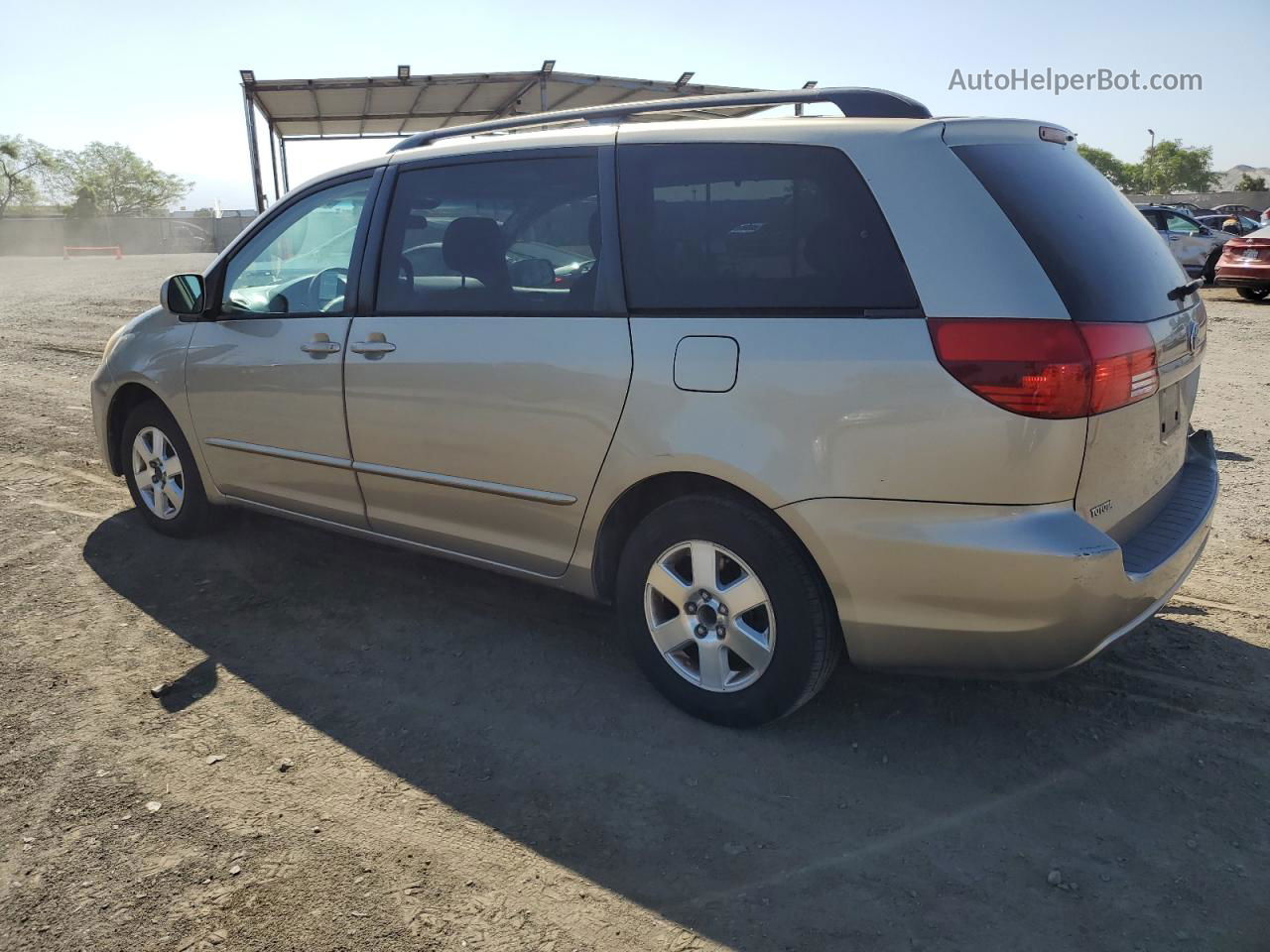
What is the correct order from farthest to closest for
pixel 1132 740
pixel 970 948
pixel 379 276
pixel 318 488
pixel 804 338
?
pixel 318 488 < pixel 379 276 < pixel 1132 740 < pixel 804 338 < pixel 970 948

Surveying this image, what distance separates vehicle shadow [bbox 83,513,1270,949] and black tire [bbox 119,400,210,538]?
2.27 feet

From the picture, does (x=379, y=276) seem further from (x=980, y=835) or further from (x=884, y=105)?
(x=980, y=835)

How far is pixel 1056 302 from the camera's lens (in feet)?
8.85

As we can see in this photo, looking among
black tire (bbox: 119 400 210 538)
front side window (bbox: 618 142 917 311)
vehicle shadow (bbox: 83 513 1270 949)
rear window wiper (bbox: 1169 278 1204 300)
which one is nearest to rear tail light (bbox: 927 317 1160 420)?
front side window (bbox: 618 142 917 311)

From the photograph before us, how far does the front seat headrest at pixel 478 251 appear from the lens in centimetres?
372

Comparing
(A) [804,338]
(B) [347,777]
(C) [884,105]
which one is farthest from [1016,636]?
(B) [347,777]

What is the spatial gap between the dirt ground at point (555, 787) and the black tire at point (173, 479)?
20.2 inches

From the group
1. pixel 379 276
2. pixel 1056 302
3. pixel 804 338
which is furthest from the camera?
pixel 379 276

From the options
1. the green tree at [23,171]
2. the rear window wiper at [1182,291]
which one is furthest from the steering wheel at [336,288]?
the green tree at [23,171]

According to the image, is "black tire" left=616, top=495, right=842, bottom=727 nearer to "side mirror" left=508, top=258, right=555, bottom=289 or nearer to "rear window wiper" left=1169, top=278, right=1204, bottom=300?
"side mirror" left=508, top=258, right=555, bottom=289

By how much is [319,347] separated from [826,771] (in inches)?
102

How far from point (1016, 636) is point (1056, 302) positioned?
3.02 ft

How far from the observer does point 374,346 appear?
13.0 ft

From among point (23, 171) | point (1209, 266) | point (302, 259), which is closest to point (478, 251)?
point (302, 259)
